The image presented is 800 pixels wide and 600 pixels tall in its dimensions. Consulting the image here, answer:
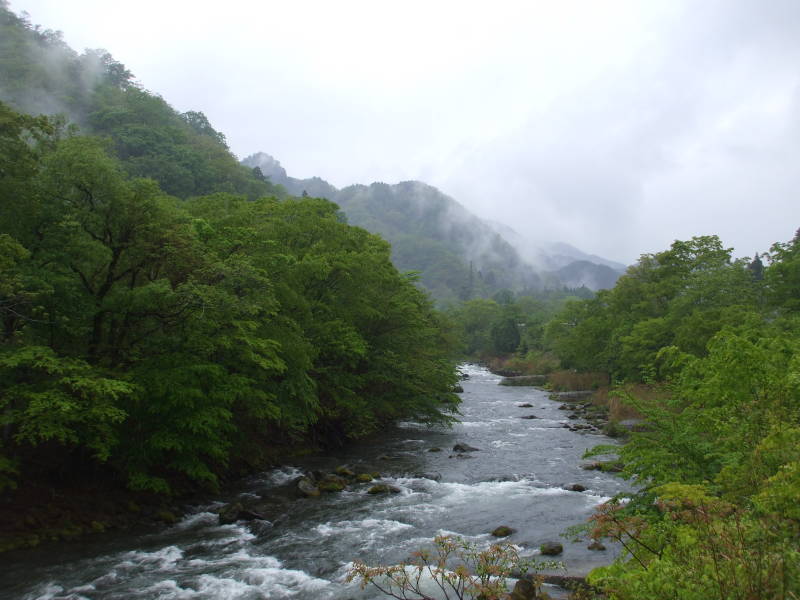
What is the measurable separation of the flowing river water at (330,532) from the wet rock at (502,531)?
0.66 feet

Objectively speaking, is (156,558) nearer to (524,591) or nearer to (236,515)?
(236,515)

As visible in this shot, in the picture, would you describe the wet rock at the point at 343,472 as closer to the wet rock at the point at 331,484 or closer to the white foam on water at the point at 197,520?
the wet rock at the point at 331,484

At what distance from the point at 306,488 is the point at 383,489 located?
263 centimetres

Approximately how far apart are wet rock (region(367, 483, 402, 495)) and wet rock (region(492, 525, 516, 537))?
500 centimetres

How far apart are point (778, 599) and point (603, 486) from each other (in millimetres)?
16257

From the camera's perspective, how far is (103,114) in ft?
268

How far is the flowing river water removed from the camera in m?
11.5

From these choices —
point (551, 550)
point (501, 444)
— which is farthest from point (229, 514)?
point (501, 444)

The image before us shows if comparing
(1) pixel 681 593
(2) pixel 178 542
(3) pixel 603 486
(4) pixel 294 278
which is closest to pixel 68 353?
(2) pixel 178 542

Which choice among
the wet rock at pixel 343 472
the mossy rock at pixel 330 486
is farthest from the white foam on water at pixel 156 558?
the wet rock at pixel 343 472

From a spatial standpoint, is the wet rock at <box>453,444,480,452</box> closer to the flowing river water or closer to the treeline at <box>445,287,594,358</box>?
the flowing river water

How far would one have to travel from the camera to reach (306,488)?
1856 centimetres

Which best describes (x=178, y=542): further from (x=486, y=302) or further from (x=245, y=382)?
(x=486, y=302)

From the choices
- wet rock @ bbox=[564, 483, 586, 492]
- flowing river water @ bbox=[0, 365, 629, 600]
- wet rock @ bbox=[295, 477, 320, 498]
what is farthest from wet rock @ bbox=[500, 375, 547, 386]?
wet rock @ bbox=[295, 477, 320, 498]
